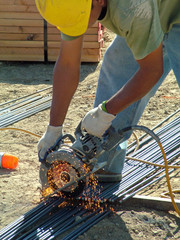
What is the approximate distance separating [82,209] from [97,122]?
738 millimetres

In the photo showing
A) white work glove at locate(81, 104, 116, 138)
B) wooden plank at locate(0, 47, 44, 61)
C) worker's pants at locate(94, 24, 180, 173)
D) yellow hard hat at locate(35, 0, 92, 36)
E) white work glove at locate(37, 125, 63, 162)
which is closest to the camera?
yellow hard hat at locate(35, 0, 92, 36)

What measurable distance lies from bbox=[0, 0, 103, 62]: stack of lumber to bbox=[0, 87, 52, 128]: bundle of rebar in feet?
3.90

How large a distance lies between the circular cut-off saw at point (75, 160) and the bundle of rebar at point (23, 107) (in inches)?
68.0

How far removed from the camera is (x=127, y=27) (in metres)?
2.13

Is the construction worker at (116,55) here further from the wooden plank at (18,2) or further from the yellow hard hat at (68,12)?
the wooden plank at (18,2)

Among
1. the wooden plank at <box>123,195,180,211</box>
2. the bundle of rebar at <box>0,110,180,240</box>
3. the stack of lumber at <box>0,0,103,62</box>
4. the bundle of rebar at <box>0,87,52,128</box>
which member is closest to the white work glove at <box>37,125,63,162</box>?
the bundle of rebar at <box>0,110,180,240</box>

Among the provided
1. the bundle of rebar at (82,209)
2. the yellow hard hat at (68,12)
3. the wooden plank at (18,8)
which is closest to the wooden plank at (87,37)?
the wooden plank at (18,8)

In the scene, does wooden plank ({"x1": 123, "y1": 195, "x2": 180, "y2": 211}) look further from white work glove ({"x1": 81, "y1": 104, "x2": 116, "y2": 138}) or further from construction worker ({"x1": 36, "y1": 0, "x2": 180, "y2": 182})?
white work glove ({"x1": 81, "y1": 104, "x2": 116, "y2": 138})

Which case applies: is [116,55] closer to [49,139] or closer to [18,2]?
[49,139]

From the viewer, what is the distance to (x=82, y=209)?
2.94m

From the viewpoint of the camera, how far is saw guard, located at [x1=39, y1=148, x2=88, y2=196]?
272 cm

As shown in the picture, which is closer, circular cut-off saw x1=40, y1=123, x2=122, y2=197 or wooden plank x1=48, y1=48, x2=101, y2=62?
circular cut-off saw x1=40, y1=123, x2=122, y2=197

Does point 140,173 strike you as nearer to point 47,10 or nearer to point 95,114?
point 95,114

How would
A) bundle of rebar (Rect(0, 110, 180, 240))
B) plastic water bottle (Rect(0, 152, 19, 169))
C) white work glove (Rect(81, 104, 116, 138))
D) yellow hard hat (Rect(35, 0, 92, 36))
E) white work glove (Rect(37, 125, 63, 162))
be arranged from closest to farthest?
yellow hard hat (Rect(35, 0, 92, 36)) → white work glove (Rect(81, 104, 116, 138)) → bundle of rebar (Rect(0, 110, 180, 240)) → white work glove (Rect(37, 125, 63, 162)) → plastic water bottle (Rect(0, 152, 19, 169))
